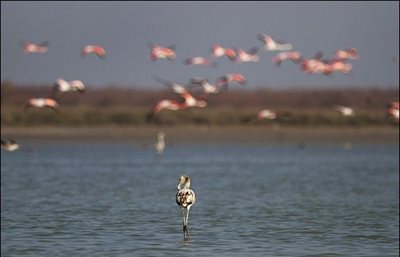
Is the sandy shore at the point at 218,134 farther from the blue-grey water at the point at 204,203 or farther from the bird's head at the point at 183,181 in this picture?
the bird's head at the point at 183,181

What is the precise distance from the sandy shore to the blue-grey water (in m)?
6.96

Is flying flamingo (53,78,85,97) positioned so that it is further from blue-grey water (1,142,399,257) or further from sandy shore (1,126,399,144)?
sandy shore (1,126,399,144)

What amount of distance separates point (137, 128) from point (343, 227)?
126 feet

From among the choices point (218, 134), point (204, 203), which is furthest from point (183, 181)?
point (218, 134)

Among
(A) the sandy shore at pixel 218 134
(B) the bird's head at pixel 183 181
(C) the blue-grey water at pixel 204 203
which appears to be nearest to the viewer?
(C) the blue-grey water at pixel 204 203

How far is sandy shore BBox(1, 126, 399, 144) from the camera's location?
5534 cm

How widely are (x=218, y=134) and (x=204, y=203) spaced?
30918mm

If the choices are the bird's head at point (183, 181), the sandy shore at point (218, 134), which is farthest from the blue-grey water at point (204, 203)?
the sandy shore at point (218, 134)

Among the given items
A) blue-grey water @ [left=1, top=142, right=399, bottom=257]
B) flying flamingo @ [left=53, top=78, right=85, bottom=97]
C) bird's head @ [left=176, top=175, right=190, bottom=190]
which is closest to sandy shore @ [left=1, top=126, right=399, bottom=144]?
blue-grey water @ [left=1, top=142, right=399, bottom=257]

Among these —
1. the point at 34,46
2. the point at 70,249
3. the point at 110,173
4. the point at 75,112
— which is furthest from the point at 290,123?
the point at 70,249

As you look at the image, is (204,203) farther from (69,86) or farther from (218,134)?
(218,134)

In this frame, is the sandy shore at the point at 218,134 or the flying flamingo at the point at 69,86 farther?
the sandy shore at the point at 218,134

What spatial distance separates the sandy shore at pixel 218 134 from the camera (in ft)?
182

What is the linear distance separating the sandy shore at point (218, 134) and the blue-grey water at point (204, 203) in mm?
6963
